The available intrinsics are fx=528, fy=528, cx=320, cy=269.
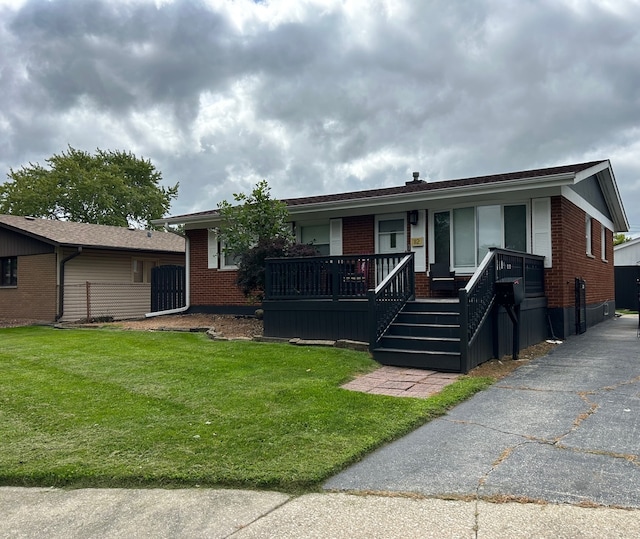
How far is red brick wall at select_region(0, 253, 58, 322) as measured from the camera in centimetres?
1772

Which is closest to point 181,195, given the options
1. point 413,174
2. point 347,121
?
point 347,121

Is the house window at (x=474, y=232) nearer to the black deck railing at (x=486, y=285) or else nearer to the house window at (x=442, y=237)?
the house window at (x=442, y=237)

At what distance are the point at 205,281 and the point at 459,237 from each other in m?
7.48

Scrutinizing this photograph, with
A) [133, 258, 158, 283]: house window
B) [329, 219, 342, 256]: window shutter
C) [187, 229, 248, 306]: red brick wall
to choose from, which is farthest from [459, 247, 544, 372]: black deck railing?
[133, 258, 158, 283]: house window

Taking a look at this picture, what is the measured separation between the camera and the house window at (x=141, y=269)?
813 inches

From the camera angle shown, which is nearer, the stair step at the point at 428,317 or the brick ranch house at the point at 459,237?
the stair step at the point at 428,317

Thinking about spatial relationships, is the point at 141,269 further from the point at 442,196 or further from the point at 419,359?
the point at 419,359

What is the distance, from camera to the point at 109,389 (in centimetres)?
627

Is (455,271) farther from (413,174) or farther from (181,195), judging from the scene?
(181,195)

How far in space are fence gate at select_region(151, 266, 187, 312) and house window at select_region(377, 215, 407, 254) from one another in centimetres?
Answer: 657

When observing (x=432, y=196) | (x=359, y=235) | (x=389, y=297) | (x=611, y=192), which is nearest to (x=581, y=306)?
(x=432, y=196)

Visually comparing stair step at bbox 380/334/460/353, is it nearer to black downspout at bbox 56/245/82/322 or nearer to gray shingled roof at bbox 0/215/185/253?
gray shingled roof at bbox 0/215/185/253

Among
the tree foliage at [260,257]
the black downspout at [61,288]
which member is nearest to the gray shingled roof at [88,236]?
the black downspout at [61,288]

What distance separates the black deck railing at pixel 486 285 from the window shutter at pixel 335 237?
15.9 feet
